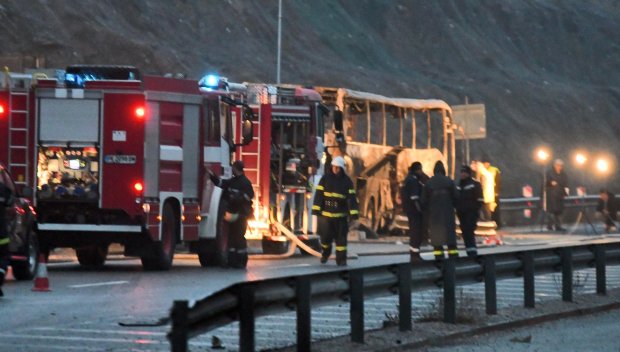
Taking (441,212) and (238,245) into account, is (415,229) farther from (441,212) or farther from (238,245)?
(238,245)

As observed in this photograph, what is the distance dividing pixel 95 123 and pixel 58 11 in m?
37.3

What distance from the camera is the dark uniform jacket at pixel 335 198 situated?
85.1 ft

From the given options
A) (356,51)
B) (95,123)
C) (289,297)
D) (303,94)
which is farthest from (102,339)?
(356,51)

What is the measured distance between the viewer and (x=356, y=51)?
255 ft

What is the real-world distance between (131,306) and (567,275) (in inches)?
191

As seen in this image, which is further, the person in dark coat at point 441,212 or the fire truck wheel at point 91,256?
the fire truck wheel at point 91,256

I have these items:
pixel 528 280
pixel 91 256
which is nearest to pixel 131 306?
pixel 528 280

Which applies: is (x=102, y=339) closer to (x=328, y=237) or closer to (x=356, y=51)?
(x=328, y=237)

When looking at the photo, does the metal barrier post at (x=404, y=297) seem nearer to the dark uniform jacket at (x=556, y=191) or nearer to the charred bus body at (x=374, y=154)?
the charred bus body at (x=374, y=154)

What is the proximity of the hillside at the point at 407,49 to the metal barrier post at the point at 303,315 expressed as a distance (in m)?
43.7

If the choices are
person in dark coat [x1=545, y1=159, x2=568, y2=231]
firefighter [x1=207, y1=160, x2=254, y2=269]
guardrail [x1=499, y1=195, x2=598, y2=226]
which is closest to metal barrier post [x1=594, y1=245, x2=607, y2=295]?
firefighter [x1=207, y1=160, x2=254, y2=269]

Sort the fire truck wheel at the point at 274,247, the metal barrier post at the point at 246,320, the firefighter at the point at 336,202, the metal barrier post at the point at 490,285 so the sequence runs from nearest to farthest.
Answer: the metal barrier post at the point at 246,320 → the metal barrier post at the point at 490,285 → the firefighter at the point at 336,202 → the fire truck wheel at the point at 274,247

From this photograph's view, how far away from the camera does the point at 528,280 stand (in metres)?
17.5

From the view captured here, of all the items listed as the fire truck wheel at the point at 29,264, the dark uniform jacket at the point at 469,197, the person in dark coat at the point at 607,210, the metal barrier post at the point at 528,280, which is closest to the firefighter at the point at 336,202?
the dark uniform jacket at the point at 469,197
